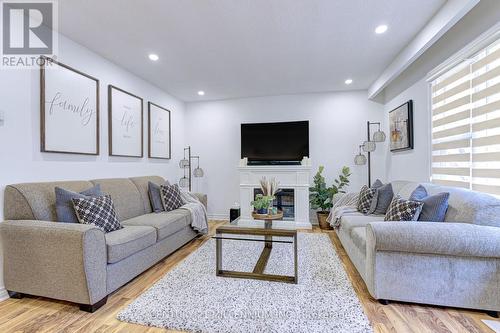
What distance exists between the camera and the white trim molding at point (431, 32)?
200cm

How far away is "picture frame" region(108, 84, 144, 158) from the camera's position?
131 inches

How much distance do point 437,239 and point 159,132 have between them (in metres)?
4.14

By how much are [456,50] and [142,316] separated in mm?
3761

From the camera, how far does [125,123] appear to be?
11.7 feet

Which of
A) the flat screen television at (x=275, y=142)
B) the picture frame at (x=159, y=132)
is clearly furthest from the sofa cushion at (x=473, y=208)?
the picture frame at (x=159, y=132)

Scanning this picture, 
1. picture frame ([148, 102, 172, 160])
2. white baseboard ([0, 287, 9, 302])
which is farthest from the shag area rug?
picture frame ([148, 102, 172, 160])

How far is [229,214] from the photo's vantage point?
5.17m

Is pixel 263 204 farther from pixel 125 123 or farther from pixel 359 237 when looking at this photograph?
pixel 125 123

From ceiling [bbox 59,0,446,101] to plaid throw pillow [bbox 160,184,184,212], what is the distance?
1.76 meters

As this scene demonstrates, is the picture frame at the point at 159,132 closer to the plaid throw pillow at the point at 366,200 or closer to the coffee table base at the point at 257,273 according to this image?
the coffee table base at the point at 257,273

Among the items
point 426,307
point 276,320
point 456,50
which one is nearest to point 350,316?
point 276,320

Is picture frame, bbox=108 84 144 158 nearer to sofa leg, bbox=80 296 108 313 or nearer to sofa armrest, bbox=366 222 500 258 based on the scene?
sofa leg, bbox=80 296 108 313

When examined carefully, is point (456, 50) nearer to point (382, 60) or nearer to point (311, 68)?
point (382, 60)

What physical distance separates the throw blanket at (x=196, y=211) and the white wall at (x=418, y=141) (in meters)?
3.08
